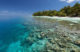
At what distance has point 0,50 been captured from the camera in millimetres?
3303

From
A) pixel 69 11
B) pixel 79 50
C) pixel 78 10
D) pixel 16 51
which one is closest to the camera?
pixel 79 50

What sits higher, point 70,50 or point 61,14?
point 61,14

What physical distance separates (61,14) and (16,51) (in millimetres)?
39922

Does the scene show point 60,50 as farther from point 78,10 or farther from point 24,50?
point 78,10

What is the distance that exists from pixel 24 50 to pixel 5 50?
120cm

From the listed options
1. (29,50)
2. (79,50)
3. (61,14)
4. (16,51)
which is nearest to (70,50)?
(79,50)

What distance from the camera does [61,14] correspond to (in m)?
38.3

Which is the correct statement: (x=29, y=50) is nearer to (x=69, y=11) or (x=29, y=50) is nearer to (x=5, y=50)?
(x=5, y=50)

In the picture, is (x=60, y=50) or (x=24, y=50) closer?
(x=60, y=50)

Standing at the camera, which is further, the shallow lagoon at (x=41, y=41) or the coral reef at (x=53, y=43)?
the shallow lagoon at (x=41, y=41)

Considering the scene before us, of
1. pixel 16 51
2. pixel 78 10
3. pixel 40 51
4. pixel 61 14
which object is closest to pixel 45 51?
pixel 40 51

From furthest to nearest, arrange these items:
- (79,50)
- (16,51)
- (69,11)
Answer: (69,11), (16,51), (79,50)

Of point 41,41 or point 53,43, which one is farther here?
point 41,41

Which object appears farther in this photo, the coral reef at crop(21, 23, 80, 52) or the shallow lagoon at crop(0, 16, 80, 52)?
the shallow lagoon at crop(0, 16, 80, 52)
